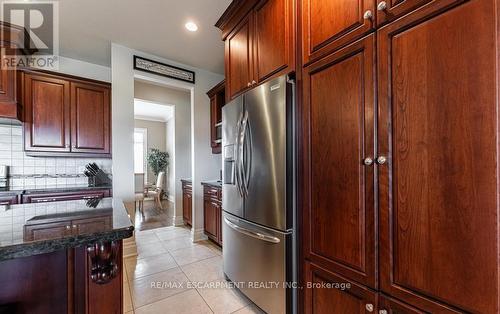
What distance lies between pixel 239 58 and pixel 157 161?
5.86 m

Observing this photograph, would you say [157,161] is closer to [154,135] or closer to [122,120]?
[154,135]

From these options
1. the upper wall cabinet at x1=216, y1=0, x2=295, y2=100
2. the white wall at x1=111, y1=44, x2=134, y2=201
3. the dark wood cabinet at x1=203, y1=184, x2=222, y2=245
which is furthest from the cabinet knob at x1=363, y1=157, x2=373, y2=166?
the white wall at x1=111, y1=44, x2=134, y2=201

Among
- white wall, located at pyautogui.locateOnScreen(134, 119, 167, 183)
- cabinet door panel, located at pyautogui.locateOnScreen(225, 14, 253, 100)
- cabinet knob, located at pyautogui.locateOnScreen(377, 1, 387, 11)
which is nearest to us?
cabinet knob, located at pyautogui.locateOnScreen(377, 1, 387, 11)

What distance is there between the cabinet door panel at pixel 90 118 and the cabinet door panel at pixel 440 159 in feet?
11.3

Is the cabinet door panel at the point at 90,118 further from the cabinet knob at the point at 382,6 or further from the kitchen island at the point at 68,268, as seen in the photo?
the cabinet knob at the point at 382,6

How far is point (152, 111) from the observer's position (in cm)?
646

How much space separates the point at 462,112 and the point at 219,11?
233cm

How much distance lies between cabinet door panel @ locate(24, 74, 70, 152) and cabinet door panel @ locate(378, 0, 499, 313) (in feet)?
11.9

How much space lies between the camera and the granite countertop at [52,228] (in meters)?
0.71

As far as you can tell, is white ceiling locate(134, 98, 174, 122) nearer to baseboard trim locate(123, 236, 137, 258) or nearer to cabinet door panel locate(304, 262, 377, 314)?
baseboard trim locate(123, 236, 137, 258)

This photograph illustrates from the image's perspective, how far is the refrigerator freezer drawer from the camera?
1450 mm

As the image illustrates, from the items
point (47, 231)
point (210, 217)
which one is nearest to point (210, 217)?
point (210, 217)

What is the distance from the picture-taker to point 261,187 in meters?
1.58

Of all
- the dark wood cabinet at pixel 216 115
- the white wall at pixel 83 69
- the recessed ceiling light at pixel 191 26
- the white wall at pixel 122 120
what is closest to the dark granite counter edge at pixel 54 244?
the white wall at pixel 122 120
